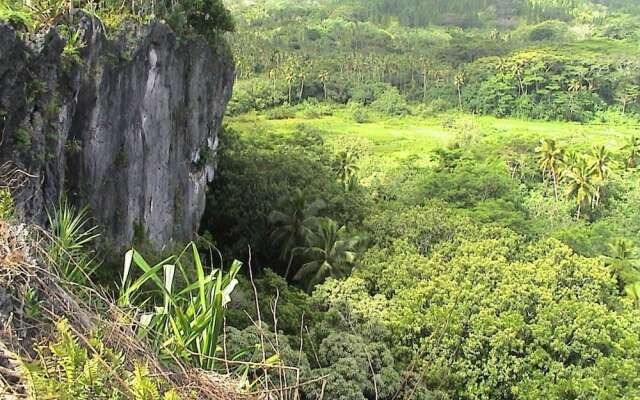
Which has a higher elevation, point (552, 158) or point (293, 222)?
point (293, 222)

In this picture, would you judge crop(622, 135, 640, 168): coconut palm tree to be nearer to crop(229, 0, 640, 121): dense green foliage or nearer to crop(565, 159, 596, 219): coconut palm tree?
crop(565, 159, 596, 219): coconut palm tree

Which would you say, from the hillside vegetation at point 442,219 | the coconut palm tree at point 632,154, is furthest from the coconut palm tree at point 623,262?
the coconut palm tree at point 632,154

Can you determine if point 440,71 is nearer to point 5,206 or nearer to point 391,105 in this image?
point 391,105

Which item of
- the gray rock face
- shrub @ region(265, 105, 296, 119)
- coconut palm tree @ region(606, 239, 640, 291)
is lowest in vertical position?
shrub @ region(265, 105, 296, 119)

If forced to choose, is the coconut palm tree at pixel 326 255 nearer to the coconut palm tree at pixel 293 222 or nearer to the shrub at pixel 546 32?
the coconut palm tree at pixel 293 222

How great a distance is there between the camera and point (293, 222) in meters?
20.3

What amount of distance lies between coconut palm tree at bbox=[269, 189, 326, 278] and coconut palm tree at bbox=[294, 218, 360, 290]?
0.81 metres

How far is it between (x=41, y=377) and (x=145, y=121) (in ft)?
36.8

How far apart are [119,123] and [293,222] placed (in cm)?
931

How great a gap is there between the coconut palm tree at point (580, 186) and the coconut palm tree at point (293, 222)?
15.4m

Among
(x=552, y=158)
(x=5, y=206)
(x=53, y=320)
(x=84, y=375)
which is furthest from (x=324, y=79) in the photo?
(x=84, y=375)

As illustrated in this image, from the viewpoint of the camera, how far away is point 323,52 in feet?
265

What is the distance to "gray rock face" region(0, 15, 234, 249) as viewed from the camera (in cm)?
735

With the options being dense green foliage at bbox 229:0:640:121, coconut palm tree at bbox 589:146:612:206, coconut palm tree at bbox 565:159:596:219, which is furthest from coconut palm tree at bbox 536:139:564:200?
dense green foliage at bbox 229:0:640:121
